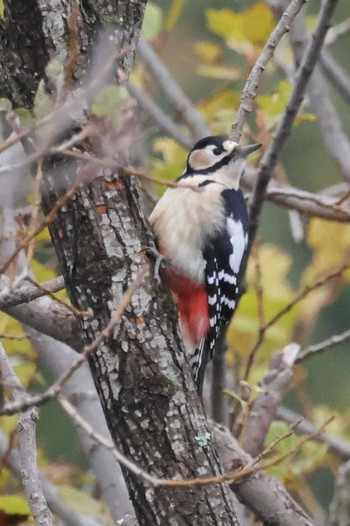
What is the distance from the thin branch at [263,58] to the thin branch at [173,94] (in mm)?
1285

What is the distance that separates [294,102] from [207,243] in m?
0.70

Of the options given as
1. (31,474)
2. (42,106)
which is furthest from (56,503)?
(42,106)

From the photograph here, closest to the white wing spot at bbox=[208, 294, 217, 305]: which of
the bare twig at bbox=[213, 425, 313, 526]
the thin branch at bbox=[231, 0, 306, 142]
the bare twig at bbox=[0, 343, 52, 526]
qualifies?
the bare twig at bbox=[213, 425, 313, 526]

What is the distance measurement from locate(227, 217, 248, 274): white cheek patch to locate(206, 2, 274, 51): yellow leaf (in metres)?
0.81

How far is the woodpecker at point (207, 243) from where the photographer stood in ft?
10.5

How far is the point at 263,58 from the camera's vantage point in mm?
2748

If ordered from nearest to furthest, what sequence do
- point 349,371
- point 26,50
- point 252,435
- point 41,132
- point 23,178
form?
point 41,132 → point 23,178 → point 26,50 → point 252,435 → point 349,371

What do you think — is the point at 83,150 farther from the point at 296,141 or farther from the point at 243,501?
the point at 296,141

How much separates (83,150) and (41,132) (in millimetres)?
544

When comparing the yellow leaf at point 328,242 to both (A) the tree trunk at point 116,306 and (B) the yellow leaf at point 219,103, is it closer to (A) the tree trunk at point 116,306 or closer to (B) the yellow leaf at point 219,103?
(B) the yellow leaf at point 219,103

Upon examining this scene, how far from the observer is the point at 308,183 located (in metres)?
12.0

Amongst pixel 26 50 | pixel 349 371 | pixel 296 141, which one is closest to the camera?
pixel 26 50

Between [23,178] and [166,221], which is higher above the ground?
[166,221]

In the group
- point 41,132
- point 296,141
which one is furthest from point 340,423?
point 296,141
